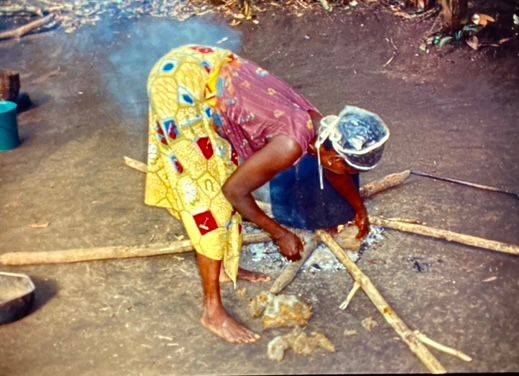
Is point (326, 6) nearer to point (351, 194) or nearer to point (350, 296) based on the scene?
point (351, 194)

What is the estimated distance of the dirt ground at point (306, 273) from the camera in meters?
3.39

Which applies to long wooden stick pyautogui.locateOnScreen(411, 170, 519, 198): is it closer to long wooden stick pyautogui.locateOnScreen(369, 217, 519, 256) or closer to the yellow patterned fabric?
long wooden stick pyautogui.locateOnScreen(369, 217, 519, 256)

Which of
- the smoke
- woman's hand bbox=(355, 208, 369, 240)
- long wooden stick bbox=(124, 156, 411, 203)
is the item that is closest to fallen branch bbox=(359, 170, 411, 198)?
long wooden stick bbox=(124, 156, 411, 203)

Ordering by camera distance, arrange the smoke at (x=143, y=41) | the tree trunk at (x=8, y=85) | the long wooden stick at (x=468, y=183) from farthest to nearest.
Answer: the smoke at (x=143, y=41) → the tree trunk at (x=8, y=85) → the long wooden stick at (x=468, y=183)

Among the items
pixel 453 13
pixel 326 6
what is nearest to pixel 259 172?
pixel 453 13

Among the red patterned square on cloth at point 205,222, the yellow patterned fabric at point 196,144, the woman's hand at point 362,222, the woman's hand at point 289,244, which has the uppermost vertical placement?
the yellow patterned fabric at point 196,144

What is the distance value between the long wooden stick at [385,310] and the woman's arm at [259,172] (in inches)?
29.9

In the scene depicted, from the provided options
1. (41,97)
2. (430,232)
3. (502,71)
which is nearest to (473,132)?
(502,71)

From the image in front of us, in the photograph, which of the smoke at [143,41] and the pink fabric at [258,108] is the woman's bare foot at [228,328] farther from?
the smoke at [143,41]

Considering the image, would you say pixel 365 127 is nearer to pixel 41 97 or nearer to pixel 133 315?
pixel 133 315

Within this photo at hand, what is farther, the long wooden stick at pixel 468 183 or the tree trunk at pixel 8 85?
the tree trunk at pixel 8 85

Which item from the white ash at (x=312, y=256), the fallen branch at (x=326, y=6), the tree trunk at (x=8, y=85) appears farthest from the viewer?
the fallen branch at (x=326, y=6)

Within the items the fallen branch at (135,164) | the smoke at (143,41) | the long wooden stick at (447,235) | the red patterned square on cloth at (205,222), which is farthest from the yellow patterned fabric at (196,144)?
the smoke at (143,41)

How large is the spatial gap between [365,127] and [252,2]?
6.50m
